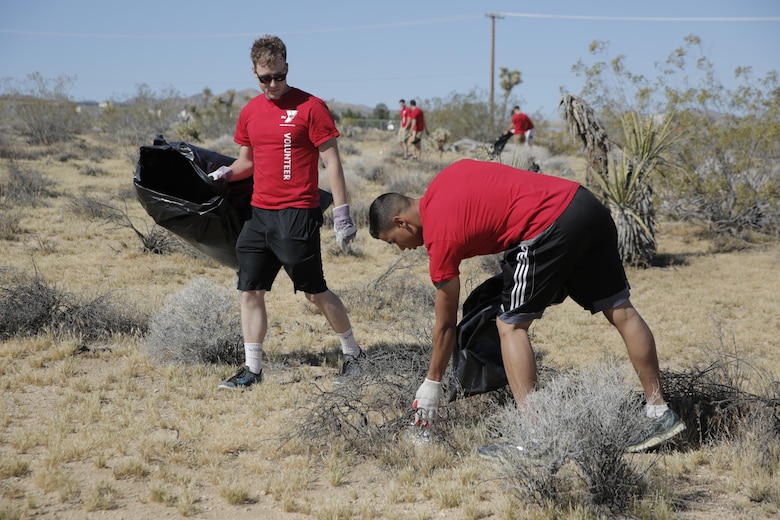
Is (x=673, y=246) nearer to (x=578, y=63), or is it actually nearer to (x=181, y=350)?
(x=578, y=63)

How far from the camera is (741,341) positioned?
641 centimetres

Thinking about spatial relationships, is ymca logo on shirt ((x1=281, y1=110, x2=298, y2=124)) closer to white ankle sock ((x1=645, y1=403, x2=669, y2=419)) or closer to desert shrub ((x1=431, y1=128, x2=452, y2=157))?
white ankle sock ((x1=645, y1=403, x2=669, y2=419))

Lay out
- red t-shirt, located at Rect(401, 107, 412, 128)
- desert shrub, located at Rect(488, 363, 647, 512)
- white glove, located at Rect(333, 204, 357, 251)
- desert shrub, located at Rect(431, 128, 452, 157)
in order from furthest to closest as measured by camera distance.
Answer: desert shrub, located at Rect(431, 128, 452, 157)
red t-shirt, located at Rect(401, 107, 412, 128)
white glove, located at Rect(333, 204, 357, 251)
desert shrub, located at Rect(488, 363, 647, 512)

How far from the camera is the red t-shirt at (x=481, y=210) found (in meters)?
3.41

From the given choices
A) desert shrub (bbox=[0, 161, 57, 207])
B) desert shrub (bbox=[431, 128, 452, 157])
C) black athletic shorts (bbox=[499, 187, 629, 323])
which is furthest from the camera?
desert shrub (bbox=[431, 128, 452, 157])

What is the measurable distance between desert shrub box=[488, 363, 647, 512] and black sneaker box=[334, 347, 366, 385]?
1.74 metres

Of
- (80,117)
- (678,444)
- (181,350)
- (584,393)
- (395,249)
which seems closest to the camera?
(584,393)

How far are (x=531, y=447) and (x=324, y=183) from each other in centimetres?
1171

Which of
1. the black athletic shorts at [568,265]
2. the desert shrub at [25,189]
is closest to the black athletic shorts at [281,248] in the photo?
the black athletic shorts at [568,265]

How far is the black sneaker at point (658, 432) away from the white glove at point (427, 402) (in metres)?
0.98

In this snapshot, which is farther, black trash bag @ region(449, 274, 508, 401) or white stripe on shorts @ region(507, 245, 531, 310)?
black trash bag @ region(449, 274, 508, 401)

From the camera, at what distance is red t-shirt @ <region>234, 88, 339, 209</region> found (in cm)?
481

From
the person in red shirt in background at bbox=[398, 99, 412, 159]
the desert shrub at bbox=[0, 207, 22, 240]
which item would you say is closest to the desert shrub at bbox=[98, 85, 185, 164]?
the person in red shirt in background at bbox=[398, 99, 412, 159]

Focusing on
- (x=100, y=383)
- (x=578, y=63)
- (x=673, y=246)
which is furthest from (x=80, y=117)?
(x=100, y=383)
